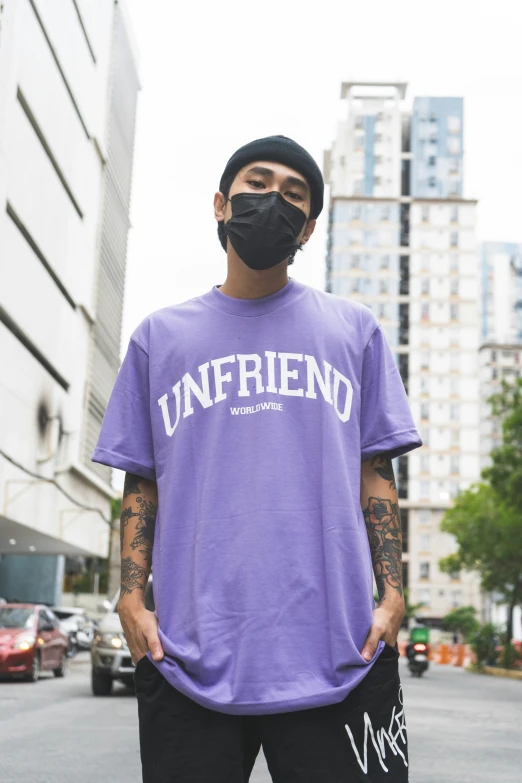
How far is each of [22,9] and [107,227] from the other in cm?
1673

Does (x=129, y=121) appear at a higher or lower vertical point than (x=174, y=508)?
higher

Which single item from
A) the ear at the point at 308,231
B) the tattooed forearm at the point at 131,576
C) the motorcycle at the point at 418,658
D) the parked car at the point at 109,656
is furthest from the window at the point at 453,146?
the tattooed forearm at the point at 131,576

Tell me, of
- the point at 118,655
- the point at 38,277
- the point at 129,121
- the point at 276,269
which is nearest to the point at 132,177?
the point at 129,121

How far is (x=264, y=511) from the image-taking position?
239 centimetres

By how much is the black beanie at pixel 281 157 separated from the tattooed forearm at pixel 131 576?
972 mm

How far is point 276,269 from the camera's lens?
2.73m

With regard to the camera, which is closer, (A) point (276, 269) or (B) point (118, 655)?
(A) point (276, 269)

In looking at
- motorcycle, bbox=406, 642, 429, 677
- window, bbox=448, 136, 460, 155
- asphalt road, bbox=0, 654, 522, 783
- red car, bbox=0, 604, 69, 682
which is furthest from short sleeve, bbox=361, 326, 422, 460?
window, bbox=448, 136, 460, 155

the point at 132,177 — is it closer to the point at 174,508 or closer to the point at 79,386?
the point at 79,386

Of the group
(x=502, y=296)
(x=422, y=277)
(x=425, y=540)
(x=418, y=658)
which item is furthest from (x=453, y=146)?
(x=418, y=658)

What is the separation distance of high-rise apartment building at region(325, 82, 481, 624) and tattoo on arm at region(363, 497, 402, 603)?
95421 millimetres

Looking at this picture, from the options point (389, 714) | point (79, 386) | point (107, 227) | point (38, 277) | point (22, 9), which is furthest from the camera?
point (107, 227)

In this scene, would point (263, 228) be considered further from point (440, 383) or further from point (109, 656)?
point (440, 383)

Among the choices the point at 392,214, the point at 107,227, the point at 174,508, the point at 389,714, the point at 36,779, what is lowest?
the point at 36,779
